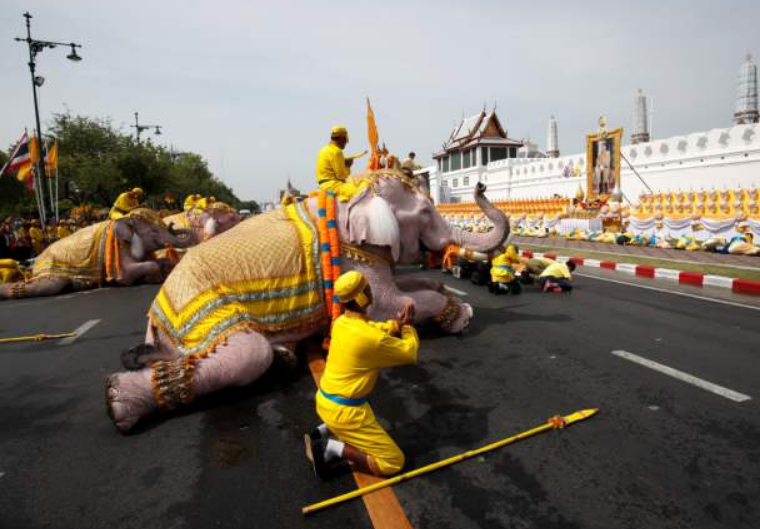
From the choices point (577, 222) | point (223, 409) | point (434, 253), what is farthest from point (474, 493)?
point (577, 222)

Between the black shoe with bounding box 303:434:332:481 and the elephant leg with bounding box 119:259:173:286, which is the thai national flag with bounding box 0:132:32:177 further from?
the black shoe with bounding box 303:434:332:481

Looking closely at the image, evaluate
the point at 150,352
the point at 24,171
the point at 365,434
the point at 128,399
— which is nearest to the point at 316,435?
the point at 365,434

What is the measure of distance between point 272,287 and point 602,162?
21.8 metres

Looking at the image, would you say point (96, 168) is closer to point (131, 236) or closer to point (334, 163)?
point (131, 236)

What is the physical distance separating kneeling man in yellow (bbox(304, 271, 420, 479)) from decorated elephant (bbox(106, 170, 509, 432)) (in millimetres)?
997

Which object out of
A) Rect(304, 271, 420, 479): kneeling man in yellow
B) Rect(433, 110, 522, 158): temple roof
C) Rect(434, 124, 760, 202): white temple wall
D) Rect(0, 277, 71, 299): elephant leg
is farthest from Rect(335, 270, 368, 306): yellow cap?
Rect(433, 110, 522, 158): temple roof

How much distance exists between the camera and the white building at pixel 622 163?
16.4m

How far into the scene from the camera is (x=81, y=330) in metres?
5.15

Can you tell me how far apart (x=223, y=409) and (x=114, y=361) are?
1769 mm

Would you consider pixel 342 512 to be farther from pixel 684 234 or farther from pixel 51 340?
pixel 684 234

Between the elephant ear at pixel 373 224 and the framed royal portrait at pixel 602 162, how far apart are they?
1933 cm

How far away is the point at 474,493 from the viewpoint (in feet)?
6.72

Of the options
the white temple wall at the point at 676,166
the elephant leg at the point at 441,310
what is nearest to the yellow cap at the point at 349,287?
the elephant leg at the point at 441,310

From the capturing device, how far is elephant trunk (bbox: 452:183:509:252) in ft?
13.7
